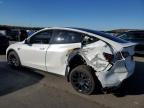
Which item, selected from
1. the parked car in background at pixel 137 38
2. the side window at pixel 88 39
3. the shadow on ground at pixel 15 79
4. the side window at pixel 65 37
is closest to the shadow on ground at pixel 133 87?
the side window at pixel 88 39

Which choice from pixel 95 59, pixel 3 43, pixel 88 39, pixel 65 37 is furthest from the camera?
pixel 3 43

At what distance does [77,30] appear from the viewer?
618cm

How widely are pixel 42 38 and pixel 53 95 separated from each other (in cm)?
211

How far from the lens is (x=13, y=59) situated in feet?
26.2

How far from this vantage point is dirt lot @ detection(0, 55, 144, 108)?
16.1ft

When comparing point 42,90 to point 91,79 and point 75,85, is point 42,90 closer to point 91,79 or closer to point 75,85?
point 75,85

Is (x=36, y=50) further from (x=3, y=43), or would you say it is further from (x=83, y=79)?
(x=3, y=43)

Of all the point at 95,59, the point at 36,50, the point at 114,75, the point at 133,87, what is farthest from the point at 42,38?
the point at 133,87

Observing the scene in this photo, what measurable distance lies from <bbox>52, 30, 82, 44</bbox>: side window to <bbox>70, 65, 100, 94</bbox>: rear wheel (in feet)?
2.72

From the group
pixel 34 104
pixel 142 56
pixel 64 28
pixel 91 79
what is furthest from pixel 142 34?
pixel 34 104

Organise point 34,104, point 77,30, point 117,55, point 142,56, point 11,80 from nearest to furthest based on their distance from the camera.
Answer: point 34,104
point 117,55
point 77,30
point 11,80
point 142,56

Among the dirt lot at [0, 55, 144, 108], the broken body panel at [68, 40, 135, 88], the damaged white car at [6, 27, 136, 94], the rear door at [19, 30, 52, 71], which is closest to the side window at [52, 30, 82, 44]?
the damaged white car at [6, 27, 136, 94]

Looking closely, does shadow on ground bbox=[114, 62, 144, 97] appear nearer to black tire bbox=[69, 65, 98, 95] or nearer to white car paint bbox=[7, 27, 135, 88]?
white car paint bbox=[7, 27, 135, 88]

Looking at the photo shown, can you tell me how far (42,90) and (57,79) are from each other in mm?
1074
